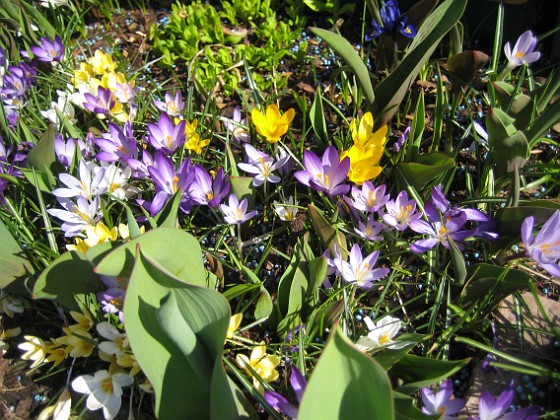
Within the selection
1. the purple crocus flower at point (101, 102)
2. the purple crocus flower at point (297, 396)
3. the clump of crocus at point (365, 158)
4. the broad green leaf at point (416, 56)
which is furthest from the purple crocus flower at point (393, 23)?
the purple crocus flower at point (297, 396)

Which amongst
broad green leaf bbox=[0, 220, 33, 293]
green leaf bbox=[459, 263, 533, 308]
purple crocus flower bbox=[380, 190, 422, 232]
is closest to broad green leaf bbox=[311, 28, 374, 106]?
purple crocus flower bbox=[380, 190, 422, 232]

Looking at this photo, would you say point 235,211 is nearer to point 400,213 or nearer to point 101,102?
point 400,213

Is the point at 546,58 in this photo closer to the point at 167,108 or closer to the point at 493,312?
the point at 493,312

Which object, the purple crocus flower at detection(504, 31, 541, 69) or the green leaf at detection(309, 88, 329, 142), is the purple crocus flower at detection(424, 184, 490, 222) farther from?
the purple crocus flower at detection(504, 31, 541, 69)

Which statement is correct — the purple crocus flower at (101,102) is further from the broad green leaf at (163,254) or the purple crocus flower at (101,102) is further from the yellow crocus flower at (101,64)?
the broad green leaf at (163,254)

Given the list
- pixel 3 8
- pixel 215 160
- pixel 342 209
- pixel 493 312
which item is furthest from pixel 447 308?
pixel 3 8
